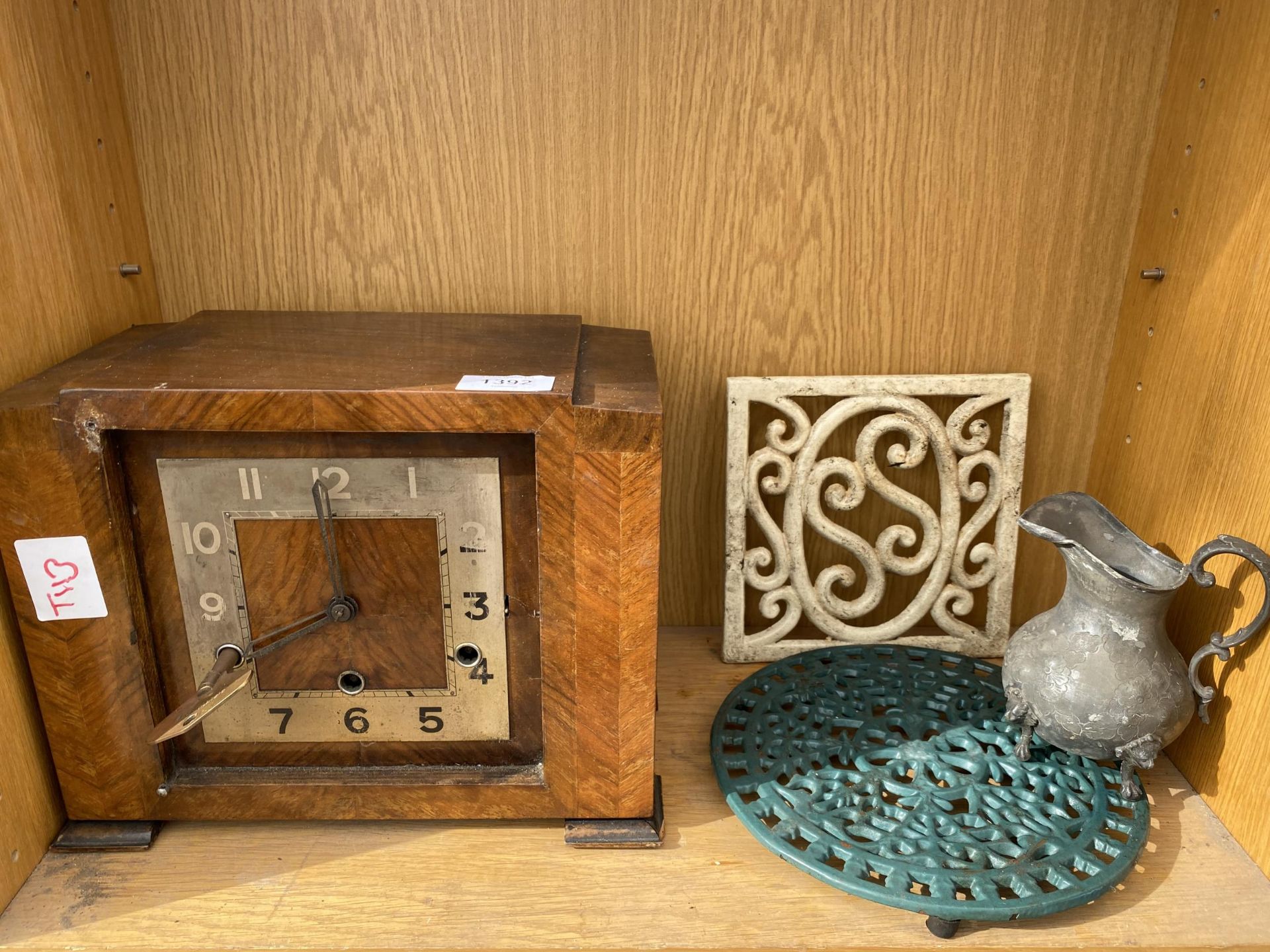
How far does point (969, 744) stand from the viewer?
0.99 metres

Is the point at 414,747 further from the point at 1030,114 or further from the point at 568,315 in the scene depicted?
the point at 1030,114

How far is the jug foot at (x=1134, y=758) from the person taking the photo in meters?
0.90

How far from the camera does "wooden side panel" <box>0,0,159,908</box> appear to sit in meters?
0.82

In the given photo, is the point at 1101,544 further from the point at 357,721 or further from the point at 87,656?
the point at 87,656

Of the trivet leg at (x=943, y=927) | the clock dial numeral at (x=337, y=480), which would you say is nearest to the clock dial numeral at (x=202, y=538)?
the clock dial numeral at (x=337, y=480)

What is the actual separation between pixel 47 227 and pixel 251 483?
0.36 m

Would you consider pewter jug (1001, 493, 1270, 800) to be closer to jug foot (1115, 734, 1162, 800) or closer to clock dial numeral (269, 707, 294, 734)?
jug foot (1115, 734, 1162, 800)

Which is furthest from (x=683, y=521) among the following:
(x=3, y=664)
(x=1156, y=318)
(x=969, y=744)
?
(x=3, y=664)

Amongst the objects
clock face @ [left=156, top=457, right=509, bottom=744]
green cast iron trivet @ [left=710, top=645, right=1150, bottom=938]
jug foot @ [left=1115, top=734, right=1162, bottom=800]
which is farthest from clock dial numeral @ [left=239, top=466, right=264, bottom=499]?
jug foot @ [left=1115, top=734, right=1162, bottom=800]

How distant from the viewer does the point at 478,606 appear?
840mm

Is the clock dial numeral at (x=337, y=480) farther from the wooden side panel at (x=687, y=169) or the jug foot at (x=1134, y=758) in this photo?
the jug foot at (x=1134, y=758)

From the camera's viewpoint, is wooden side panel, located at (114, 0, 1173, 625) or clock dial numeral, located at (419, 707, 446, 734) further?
wooden side panel, located at (114, 0, 1173, 625)

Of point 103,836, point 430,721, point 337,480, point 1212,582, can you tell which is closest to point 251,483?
point 337,480

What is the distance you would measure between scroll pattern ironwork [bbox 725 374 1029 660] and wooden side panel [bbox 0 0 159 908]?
72 cm
